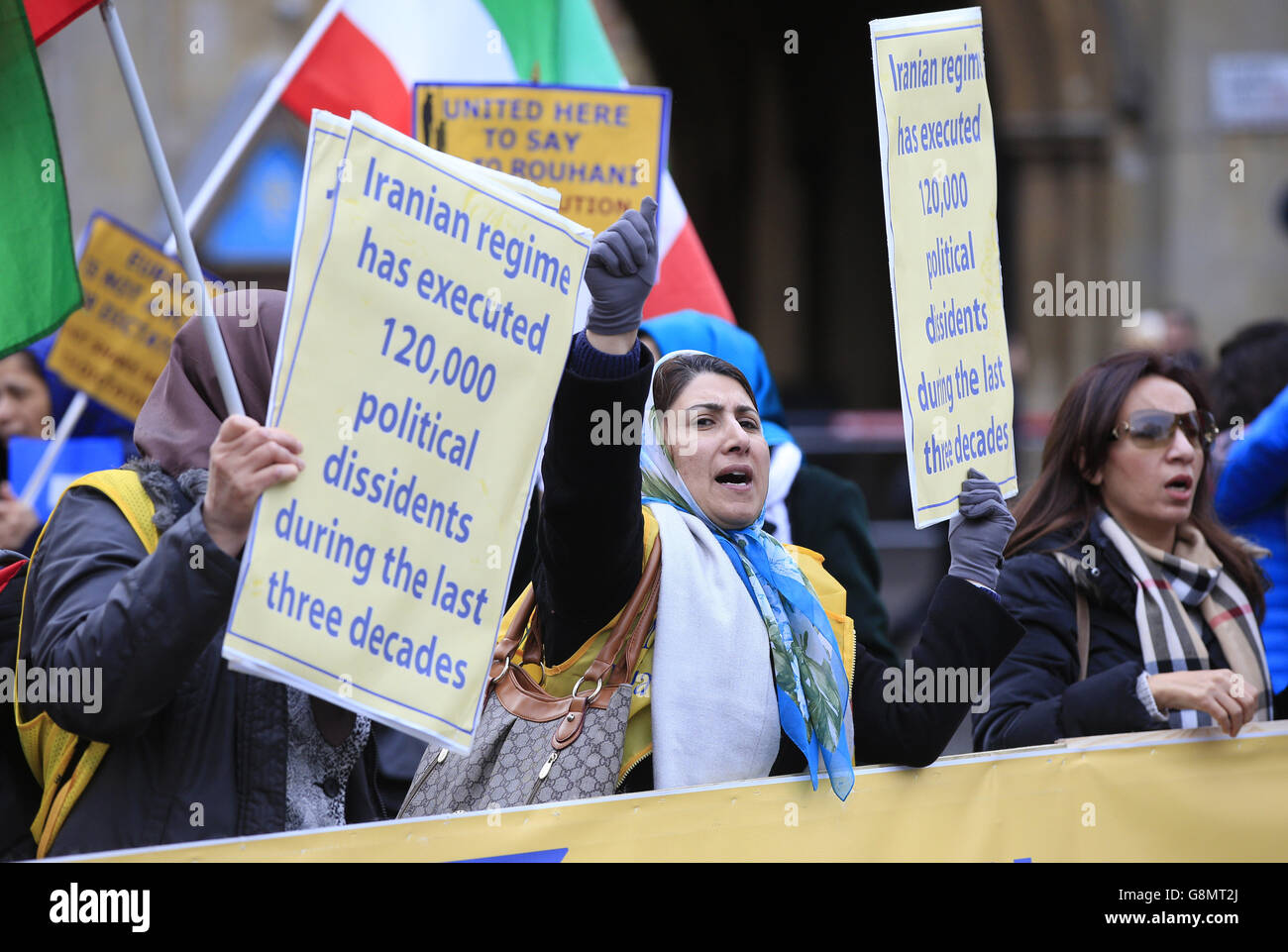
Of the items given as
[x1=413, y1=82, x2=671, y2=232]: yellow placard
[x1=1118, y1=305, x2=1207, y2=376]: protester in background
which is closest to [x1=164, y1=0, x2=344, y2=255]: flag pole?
[x1=413, y1=82, x2=671, y2=232]: yellow placard

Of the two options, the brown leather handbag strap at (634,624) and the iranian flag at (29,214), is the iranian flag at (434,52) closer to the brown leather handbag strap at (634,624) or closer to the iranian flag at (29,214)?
the iranian flag at (29,214)

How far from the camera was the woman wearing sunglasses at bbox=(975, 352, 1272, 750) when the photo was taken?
3.12 metres

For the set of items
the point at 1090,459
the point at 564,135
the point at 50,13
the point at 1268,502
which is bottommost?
the point at 1268,502

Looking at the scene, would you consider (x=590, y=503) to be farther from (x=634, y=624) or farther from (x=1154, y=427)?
(x=1154, y=427)

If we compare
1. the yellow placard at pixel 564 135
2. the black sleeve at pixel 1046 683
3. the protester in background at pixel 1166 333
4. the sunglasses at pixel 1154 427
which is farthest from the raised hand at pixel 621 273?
the protester in background at pixel 1166 333

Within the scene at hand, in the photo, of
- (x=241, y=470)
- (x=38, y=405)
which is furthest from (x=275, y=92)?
(x=241, y=470)

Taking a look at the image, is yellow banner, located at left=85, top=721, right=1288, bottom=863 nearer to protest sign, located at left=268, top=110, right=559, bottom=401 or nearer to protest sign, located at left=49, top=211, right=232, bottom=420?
protest sign, located at left=268, top=110, right=559, bottom=401

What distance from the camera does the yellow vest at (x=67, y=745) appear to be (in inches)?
93.4

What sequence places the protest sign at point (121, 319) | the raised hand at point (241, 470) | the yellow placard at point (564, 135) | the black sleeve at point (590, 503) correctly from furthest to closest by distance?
1. the protest sign at point (121, 319)
2. the yellow placard at point (564, 135)
3. the black sleeve at point (590, 503)
4. the raised hand at point (241, 470)

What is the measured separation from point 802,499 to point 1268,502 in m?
1.30

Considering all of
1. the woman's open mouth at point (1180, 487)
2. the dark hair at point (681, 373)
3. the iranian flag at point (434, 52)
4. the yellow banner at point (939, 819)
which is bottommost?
the yellow banner at point (939, 819)

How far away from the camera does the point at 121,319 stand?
221 inches

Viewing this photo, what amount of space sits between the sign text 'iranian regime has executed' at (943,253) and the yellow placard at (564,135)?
1734 millimetres

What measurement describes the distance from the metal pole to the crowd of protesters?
93.4 inches
